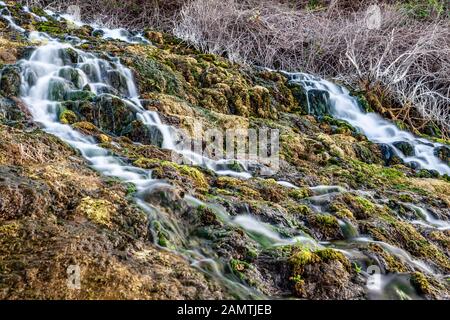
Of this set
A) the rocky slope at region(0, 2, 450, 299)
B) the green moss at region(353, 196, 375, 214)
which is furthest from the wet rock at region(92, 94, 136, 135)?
the green moss at region(353, 196, 375, 214)

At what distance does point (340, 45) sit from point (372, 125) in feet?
9.33

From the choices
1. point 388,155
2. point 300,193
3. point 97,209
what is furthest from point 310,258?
point 388,155

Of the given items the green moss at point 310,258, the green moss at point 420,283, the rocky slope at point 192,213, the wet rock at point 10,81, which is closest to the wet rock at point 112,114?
the rocky slope at point 192,213

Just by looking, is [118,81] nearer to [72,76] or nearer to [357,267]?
[72,76]

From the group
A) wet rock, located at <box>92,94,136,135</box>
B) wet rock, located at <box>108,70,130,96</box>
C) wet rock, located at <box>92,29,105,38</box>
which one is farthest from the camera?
wet rock, located at <box>92,29,105,38</box>

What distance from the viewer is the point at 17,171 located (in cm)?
342

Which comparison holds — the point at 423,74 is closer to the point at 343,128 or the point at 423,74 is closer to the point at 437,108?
the point at 437,108

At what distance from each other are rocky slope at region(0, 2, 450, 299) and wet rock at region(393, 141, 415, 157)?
0.37m

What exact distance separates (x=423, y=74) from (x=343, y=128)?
3199mm

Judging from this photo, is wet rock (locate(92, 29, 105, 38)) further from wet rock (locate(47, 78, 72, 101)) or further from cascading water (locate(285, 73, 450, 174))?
cascading water (locate(285, 73, 450, 174))

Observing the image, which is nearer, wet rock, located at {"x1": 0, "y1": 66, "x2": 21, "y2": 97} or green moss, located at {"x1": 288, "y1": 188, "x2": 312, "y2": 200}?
green moss, located at {"x1": 288, "y1": 188, "x2": 312, "y2": 200}

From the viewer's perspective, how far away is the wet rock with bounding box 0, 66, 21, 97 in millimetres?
6027

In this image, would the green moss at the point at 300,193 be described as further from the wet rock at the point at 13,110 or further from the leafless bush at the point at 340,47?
the leafless bush at the point at 340,47
